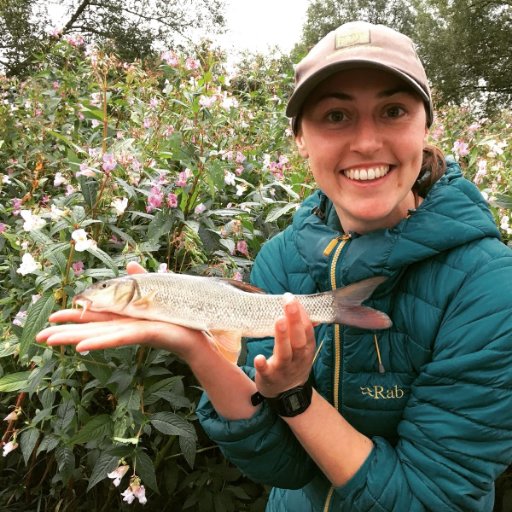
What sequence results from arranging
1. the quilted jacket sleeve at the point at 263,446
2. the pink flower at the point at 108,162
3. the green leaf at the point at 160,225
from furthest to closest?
1. the green leaf at the point at 160,225
2. the pink flower at the point at 108,162
3. the quilted jacket sleeve at the point at 263,446

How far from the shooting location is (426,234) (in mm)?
1101

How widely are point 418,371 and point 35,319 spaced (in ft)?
3.49

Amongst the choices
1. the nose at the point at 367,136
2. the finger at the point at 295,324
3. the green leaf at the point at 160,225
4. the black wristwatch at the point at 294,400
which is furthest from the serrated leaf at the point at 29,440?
the nose at the point at 367,136

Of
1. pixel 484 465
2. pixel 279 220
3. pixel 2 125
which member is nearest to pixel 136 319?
pixel 484 465

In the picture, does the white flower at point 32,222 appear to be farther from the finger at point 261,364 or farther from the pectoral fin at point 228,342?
the finger at point 261,364

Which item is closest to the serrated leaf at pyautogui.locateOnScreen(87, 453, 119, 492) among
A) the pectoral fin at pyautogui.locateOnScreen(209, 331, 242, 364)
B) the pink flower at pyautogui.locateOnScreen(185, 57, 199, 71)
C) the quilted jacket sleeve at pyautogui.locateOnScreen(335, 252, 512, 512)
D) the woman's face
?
the pectoral fin at pyautogui.locateOnScreen(209, 331, 242, 364)

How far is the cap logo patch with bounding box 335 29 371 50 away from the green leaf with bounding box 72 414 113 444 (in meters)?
1.27

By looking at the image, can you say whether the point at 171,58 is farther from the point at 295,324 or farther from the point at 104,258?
the point at 295,324

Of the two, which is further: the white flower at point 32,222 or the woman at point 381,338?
the white flower at point 32,222

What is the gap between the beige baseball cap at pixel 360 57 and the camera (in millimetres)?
1064

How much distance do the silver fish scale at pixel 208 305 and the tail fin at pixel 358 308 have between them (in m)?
0.04

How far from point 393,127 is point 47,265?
1.16 meters

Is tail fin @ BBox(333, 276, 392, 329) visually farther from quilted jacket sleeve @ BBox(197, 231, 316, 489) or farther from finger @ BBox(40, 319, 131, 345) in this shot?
finger @ BBox(40, 319, 131, 345)

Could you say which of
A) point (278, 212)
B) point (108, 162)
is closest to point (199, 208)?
point (278, 212)
